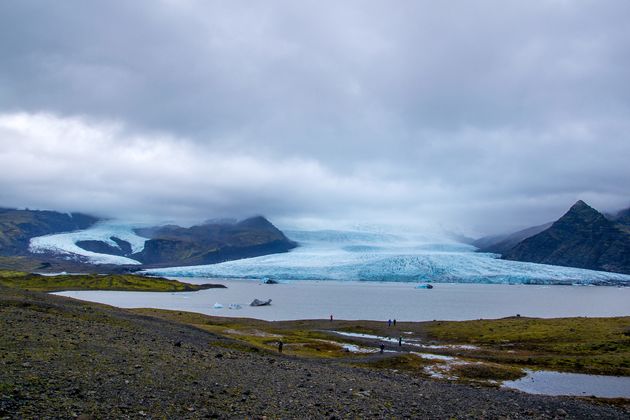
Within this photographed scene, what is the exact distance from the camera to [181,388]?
19469mm

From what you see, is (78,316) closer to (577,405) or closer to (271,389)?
(271,389)

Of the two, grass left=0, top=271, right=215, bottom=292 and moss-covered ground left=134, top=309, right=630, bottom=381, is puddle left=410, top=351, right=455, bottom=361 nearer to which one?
moss-covered ground left=134, top=309, right=630, bottom=381

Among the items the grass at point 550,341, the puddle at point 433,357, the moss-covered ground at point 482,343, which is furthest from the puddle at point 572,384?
the puddle at point 433,357

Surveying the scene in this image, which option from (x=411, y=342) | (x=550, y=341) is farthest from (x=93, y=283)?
(x=550, y=341)

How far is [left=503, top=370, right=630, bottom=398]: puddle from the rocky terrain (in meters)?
6.15

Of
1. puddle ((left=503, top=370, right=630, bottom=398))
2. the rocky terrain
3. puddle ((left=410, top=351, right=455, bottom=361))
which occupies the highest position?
the rocky terrain

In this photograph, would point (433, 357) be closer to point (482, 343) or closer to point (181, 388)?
point (482, 343)

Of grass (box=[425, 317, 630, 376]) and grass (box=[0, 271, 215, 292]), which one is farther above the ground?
grass (box=[425, 317, 630, 376])

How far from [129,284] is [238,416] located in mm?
182746

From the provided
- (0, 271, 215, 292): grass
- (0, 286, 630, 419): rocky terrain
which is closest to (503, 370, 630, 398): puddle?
(0, 286, 630, 419): rocky terrain

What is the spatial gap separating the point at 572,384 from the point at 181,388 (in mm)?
32956

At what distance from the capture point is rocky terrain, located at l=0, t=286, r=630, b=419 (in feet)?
52.5

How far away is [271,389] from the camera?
72.4 feet

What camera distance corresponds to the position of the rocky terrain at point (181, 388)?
16.0 m
